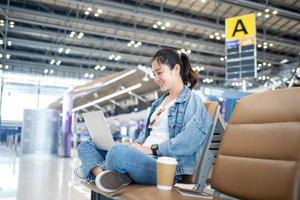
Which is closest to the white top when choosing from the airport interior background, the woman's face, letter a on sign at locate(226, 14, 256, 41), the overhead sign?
the woman's face

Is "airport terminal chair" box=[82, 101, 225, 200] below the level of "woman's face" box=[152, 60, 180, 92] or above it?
below

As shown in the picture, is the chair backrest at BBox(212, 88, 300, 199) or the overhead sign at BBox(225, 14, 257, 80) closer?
the chair backrest at BBox(212, 88, 300, 199)

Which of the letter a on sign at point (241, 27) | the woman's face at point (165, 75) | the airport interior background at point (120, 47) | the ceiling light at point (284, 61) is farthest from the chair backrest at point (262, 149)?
the ceiling light at point (284, 61)

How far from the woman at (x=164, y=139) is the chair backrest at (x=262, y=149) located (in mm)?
216

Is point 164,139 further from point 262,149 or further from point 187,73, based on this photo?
point 262,149

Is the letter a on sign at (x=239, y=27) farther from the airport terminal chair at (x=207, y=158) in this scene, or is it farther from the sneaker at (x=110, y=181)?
the sneaker at (x=110, y=181)

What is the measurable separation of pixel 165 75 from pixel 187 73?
0.68 ft

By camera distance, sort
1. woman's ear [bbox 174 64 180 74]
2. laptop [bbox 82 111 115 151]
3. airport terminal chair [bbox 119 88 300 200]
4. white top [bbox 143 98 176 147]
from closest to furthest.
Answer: airport terminal chair [bbox 119 88 300 200], laptop [bbox 82 111 115 151], white top [bbox 143 98 176 147], woman's ear [bbox 174 64 180 74]

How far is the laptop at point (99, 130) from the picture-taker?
1.76 meters

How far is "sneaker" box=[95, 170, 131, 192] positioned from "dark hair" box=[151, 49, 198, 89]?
81 cm

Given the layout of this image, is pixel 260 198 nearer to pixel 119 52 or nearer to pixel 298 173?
pixel 298 173

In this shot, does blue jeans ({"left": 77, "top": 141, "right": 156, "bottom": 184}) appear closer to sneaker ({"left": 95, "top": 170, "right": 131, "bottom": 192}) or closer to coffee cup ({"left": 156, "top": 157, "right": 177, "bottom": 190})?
sneaker ({"left": 95, "top": 170, "right": 131, "bottom": 192})

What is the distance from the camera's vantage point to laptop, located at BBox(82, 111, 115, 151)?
1.76 metres

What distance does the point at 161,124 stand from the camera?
1952 millimetres
